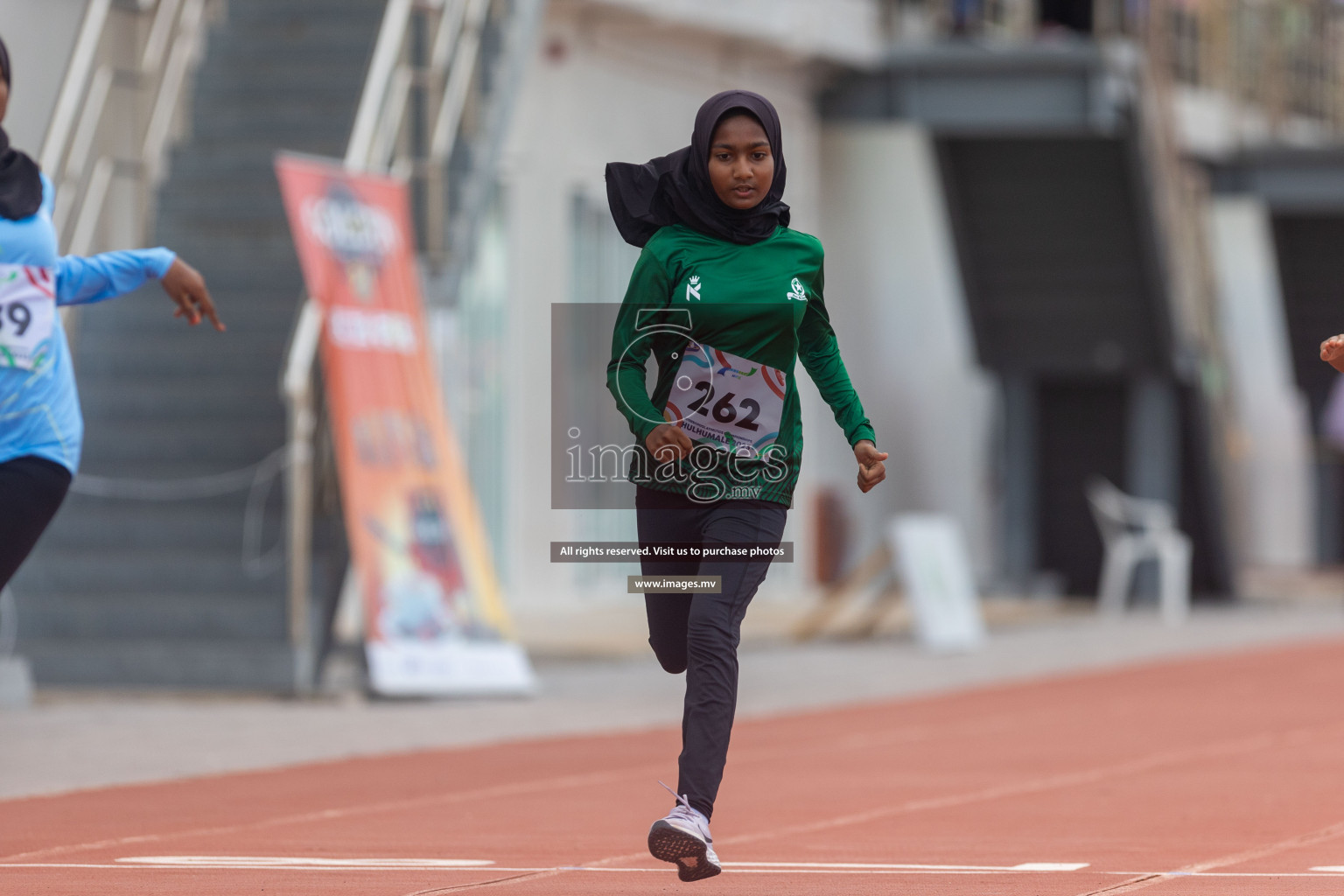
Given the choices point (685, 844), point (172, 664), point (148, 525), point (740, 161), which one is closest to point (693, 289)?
point (740, 161)

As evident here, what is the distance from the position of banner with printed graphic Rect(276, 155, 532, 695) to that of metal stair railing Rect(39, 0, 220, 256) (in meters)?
1.58

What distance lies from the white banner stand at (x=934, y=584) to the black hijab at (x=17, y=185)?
1079cm

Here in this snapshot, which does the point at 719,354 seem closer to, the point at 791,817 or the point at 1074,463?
the point at 791,817

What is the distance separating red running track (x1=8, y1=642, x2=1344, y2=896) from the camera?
5500 millimetres

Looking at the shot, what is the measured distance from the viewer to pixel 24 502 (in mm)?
5668

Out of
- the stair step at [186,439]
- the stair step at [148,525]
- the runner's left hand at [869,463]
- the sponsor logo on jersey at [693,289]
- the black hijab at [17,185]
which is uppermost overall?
the stair step at [186,439]

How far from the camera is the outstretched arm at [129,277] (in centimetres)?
596

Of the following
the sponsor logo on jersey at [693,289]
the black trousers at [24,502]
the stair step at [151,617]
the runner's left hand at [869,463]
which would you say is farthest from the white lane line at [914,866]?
the stair step at [151,617]

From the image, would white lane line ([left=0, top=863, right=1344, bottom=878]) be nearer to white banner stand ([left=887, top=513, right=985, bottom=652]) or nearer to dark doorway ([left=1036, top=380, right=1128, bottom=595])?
white banner stand ([left=887, top=513, right=985, bottom=652])

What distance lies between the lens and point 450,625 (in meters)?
11.4

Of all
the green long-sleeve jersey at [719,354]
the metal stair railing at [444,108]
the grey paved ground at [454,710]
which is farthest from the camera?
the metal stair railing at [444,108]

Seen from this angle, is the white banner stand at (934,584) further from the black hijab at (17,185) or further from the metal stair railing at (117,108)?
the black hijab at (17,185)

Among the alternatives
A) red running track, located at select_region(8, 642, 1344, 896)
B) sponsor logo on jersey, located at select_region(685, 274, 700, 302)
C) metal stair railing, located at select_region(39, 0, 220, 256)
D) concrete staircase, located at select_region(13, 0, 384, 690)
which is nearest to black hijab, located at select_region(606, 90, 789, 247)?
sponsor logo on jersey, located at select_region(685, 274, 700, 302)

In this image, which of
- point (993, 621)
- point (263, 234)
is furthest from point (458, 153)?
point (993, 621)
